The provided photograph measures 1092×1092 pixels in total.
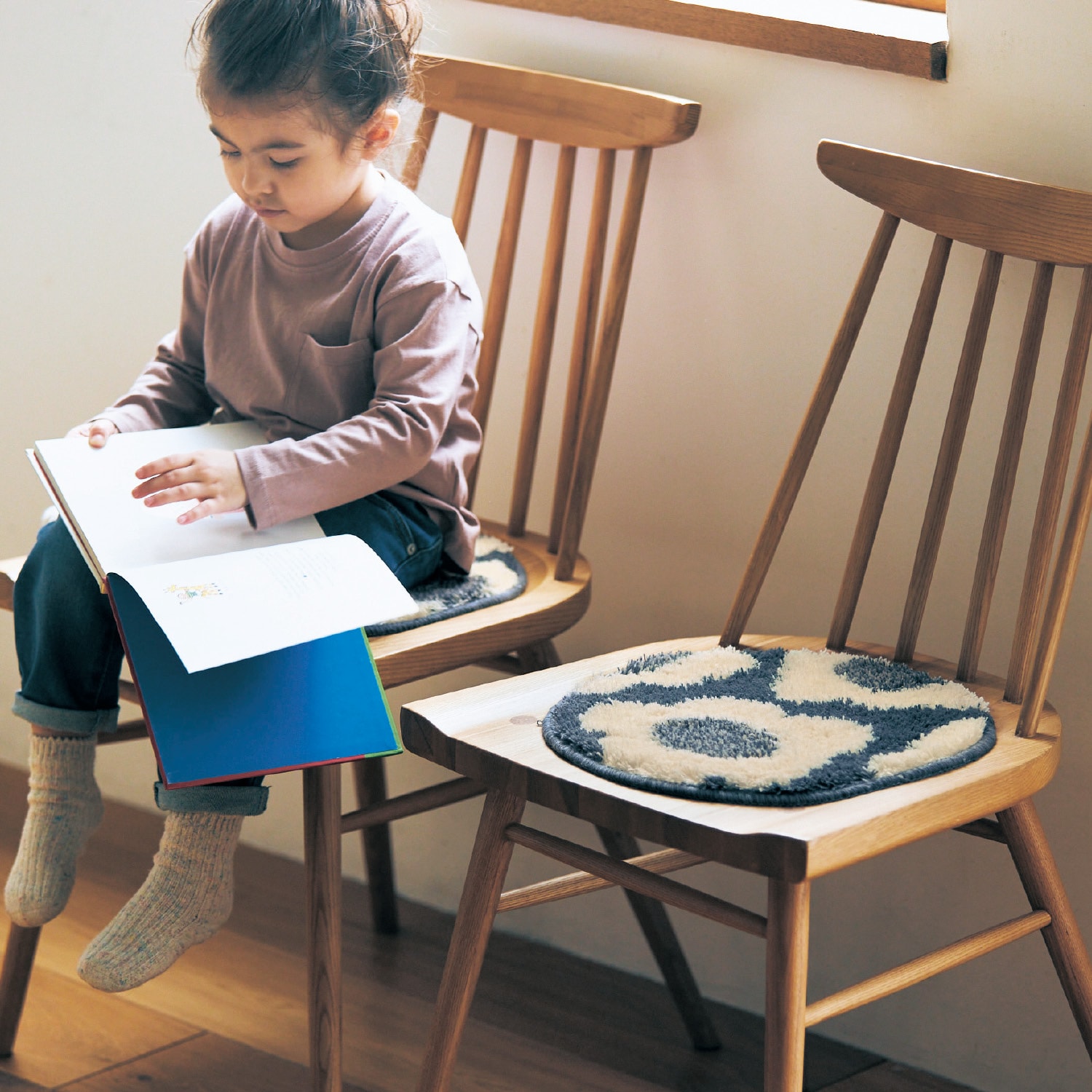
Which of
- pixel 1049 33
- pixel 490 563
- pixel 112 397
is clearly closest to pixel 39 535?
pixel 490 563

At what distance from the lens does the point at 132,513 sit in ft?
3.21

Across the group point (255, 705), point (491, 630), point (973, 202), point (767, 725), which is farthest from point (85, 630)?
point (973, 202)

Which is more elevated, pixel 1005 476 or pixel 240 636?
pixel 1005 476

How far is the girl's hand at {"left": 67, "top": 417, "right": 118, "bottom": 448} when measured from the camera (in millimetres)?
1038

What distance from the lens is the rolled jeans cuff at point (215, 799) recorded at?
38.4 inches

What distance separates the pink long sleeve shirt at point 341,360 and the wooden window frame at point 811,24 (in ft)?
0.84

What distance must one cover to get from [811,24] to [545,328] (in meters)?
0.33

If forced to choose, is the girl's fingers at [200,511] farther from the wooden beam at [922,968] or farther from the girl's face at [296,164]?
the wooden beam at [922,968]

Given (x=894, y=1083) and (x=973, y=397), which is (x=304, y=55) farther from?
(x=894, y=1083)

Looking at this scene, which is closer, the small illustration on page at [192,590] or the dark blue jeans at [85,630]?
the small illustration on page at [192,590]

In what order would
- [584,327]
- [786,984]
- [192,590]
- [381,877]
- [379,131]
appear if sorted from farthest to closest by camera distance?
[381,877], [584,327], [379,131], [192,590], [786,984]

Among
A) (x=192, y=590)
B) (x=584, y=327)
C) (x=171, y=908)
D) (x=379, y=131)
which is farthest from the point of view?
(x=584, y=327)

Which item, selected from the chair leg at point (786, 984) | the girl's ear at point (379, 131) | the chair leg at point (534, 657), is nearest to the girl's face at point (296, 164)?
the girl's ear at point (379, 131)

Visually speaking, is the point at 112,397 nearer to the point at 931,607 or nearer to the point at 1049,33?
the point at 931,607
